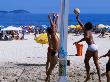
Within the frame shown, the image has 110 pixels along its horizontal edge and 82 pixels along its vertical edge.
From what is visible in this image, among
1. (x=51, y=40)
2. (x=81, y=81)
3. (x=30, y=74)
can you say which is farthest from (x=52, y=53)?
(x=30, y=74)

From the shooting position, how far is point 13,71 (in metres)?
13.3

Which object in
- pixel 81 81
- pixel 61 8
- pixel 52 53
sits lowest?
pixel 81 81

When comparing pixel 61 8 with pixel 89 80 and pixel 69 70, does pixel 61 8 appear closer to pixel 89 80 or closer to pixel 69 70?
pixel 89 80

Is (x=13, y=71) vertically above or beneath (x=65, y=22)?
beneath

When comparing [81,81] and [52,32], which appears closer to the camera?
[52,32]

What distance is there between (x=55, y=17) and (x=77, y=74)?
10.0 ft

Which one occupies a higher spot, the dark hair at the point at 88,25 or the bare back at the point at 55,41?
the dark hair at the point at 88,25

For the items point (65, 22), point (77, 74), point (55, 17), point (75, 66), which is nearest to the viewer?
point (65, 22)

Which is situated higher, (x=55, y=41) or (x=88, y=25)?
(x=88, y=25)

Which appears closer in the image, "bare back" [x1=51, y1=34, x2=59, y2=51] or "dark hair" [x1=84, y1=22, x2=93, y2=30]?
"bare back" [x1=51, y1=34, x2=59, y2=51]

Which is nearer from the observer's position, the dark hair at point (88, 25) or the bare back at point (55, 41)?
the bare back at point (55, 41)

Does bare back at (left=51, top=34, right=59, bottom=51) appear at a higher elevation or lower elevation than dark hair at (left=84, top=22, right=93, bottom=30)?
lower

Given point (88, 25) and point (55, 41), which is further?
point (88, 25)

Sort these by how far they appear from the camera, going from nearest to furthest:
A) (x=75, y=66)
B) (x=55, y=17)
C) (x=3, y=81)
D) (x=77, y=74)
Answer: (x=55, y=17), (x=3, y=81), (x=77, y=74), (x=75, y=66)
